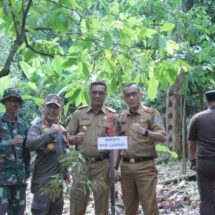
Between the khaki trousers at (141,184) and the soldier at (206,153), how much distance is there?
646mm

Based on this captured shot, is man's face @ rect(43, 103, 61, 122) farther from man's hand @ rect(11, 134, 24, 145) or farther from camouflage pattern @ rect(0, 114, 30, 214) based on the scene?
man's hand @ rect(11, 134, 24, 145)

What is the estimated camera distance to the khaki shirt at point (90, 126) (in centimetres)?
512

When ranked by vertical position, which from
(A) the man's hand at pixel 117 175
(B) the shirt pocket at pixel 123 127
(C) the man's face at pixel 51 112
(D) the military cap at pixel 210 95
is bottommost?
(A) the man's hand at pixel 117 175

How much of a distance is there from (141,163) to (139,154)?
11cm

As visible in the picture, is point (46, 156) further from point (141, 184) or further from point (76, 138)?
point (141, 184)

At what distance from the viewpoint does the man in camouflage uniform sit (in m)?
4.56

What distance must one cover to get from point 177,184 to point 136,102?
423 cm

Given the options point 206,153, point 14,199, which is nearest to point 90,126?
point 14,199

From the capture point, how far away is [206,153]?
17.6 feet

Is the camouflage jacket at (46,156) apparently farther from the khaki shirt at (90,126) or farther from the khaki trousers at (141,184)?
the khaki trousers at (141,184)

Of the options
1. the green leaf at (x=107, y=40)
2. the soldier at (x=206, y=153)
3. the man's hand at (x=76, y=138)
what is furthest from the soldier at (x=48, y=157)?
the soldier at (x=206, y=153)

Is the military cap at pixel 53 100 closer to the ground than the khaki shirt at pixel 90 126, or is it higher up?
higher up

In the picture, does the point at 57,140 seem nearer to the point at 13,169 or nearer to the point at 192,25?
the point at 13,169

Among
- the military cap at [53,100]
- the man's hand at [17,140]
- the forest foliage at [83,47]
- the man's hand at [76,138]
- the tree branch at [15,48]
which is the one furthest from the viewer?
the man's hand at [76,138]
